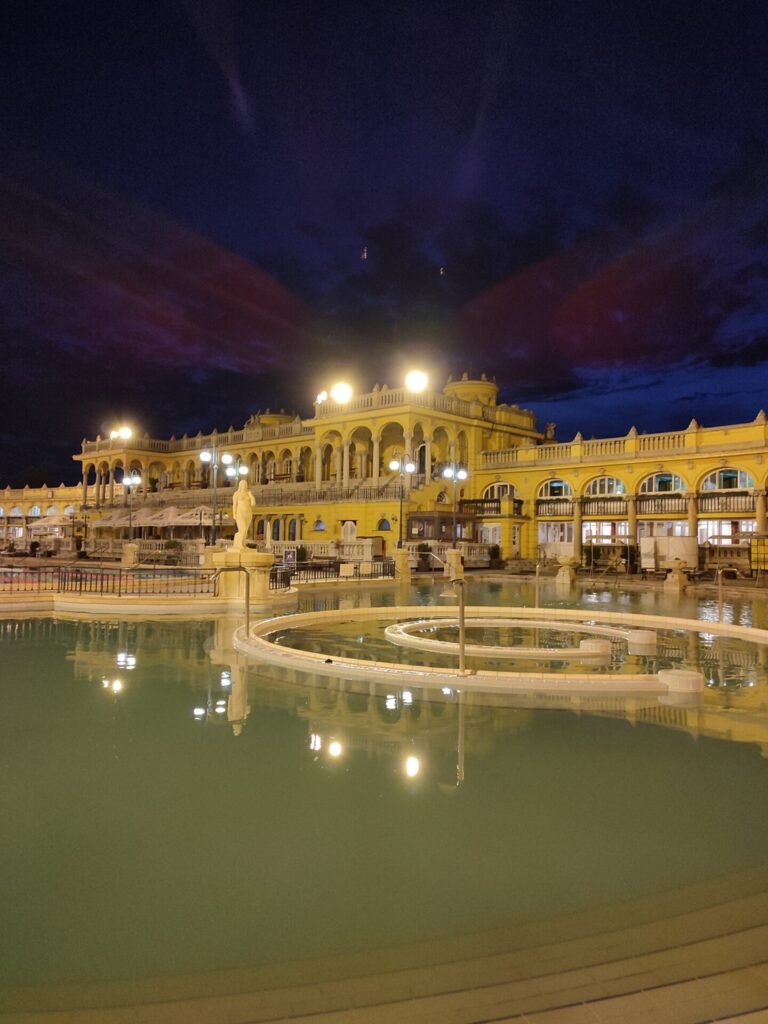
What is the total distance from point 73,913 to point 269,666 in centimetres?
725

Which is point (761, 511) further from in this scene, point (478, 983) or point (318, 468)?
point (478, 983)

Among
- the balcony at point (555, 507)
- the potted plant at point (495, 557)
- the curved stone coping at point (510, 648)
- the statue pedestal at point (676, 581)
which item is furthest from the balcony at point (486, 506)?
the curved stone coping at point (510, 648)

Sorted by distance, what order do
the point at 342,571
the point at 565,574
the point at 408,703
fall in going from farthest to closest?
the point at 565,574 < the point at 342,571 < the point at 408,703

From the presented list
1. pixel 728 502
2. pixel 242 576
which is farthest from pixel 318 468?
pixel 242 576

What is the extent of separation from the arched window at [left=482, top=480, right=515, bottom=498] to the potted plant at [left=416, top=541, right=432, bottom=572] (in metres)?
9.22

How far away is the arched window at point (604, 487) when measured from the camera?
135ft

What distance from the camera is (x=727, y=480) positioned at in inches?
1460

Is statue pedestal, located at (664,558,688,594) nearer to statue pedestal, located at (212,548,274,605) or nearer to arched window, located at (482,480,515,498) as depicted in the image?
statue pedestal, located at (212,548,274,605)

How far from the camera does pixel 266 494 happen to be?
5328 cm

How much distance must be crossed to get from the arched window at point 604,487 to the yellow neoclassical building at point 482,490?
113 mm

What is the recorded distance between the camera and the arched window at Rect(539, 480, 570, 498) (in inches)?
1726

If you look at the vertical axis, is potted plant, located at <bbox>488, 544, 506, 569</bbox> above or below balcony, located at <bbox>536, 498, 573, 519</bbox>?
below

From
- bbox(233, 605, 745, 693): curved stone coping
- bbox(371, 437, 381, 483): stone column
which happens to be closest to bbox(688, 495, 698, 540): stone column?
bbox(371, 437, 381, 483): stone column

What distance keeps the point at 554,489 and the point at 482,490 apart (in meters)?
5.34
